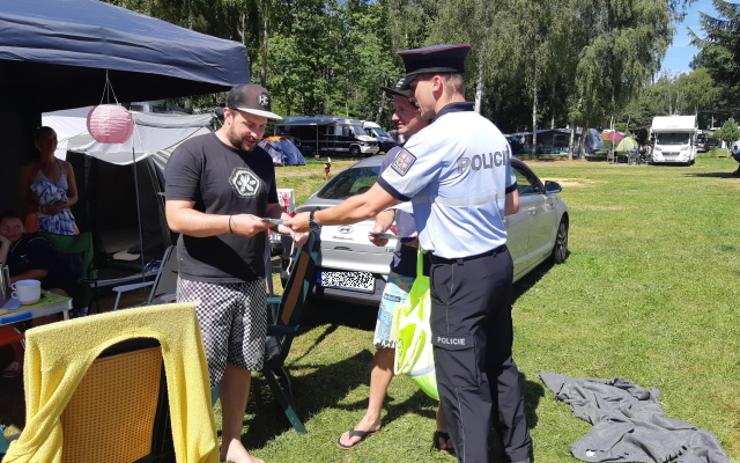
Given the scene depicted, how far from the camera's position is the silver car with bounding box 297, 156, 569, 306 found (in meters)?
4.66

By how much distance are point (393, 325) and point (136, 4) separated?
84.0 ft

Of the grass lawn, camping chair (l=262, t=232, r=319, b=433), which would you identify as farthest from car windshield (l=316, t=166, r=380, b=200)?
camping chair (l=262, t=232, r=319, b=433)

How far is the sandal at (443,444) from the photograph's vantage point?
3.18 meters

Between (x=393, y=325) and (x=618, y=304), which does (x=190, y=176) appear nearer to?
(x=393, y=325)

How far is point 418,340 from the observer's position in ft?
9.18

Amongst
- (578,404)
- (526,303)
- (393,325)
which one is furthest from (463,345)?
(526,303)

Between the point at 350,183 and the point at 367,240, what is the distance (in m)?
0.97

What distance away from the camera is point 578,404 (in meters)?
3.67

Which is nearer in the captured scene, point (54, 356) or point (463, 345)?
point (54, 356)

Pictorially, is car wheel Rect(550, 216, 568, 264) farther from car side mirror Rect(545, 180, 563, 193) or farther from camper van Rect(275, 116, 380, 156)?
camper van Rect(275, 116, 380, 156)

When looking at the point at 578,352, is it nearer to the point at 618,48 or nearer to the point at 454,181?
the point at 454,181

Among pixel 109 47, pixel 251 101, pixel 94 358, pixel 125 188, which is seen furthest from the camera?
pixel 125 188

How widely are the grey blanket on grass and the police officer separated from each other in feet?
3.71

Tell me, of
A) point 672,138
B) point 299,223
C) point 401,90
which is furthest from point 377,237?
point 672,138
